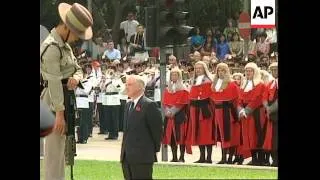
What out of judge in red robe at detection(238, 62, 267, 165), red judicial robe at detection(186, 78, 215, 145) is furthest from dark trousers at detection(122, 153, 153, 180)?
red judicial robe at detection(186, 78, 215, 145)

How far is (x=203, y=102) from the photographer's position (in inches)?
392

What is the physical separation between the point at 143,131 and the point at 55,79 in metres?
0.81

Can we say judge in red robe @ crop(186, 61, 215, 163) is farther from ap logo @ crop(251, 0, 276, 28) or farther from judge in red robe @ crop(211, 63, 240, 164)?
ap logo @ crop(251, 0, 276, 28)

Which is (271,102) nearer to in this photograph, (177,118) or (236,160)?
(236,160)

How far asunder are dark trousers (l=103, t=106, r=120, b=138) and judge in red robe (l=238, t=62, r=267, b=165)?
4.30ft

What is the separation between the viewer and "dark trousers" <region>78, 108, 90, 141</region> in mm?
9203

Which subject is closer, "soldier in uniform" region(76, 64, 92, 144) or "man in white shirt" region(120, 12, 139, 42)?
"man in white shirt" region(120, 12, 139, 42)

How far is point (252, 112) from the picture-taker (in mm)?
9812

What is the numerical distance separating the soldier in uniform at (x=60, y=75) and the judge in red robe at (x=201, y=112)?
258 centimetres

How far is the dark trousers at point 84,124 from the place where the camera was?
920 centimetres

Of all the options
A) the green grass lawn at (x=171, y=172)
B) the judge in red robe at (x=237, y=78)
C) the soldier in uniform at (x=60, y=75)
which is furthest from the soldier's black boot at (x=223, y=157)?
the soldier in uniform at (x=60, y=75)

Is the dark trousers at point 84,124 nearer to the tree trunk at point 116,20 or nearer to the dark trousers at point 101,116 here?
the dark trousers at point 101,116
